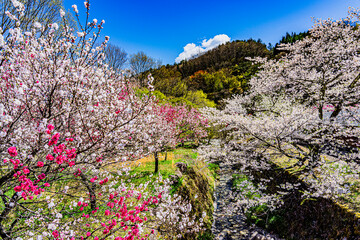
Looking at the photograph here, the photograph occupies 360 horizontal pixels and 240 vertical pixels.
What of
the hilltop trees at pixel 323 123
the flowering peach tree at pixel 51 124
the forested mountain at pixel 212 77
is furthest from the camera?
the forested mountain at pixel 212 77

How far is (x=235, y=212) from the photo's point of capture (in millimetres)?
8023

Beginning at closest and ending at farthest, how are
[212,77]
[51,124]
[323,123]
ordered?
[51,124] → [323,123] → [212,77]

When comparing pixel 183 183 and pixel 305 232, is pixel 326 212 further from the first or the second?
pixel 183 183

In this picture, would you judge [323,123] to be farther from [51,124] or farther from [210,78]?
[210,78]

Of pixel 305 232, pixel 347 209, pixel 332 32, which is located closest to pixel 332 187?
pixel 347 209

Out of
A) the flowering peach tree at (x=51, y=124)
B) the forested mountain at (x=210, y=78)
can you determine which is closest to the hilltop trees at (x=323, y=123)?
the flowering peach tree at (x=51, y=124)

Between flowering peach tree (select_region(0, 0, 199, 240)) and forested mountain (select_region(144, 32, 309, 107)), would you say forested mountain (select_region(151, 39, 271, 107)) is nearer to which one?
forested mountain (select_region(144, 32, 309, 107))

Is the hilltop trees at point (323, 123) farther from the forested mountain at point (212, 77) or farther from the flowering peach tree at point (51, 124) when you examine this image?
the flowering peach tree at point (51, 124)

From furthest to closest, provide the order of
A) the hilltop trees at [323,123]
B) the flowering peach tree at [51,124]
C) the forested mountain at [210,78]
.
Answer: the forested mountain at [210,78]
the hilltop trees at [323,123]
the flowering peach tree at [51,124]

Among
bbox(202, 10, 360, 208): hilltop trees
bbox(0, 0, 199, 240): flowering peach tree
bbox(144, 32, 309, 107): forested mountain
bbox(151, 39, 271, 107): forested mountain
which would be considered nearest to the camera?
bbox(0, 0, 199, 240): flowering peach tree

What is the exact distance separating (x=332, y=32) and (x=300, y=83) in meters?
2.35

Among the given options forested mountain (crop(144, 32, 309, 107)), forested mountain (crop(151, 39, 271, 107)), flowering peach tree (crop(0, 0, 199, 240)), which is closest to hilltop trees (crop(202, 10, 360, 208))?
forested mountain (crop(144, 32, 309, 107))

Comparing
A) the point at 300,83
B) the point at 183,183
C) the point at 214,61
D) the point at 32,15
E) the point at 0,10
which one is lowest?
the point at 183,183

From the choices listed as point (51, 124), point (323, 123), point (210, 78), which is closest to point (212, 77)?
point (210, 78)
